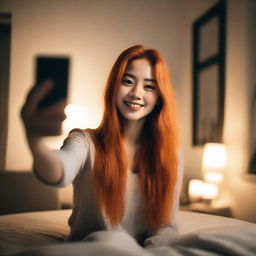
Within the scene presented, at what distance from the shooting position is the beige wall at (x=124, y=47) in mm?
1072

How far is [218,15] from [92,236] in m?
1.10

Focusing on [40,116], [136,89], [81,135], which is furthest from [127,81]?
[40,116]

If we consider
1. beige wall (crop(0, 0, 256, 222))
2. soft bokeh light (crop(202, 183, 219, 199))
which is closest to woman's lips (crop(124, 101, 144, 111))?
beige wall (crop(0, 0, 256, 222))

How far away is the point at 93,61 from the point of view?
1321mm

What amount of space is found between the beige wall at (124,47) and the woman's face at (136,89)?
0.52 m

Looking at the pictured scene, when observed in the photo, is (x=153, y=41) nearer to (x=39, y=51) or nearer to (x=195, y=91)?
(x=195, y=91)

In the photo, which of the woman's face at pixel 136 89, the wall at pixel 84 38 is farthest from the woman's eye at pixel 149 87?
the wall at pixel 84 38

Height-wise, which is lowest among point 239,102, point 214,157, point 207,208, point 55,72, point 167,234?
point 207,208

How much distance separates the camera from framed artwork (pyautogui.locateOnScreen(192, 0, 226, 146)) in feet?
4.00

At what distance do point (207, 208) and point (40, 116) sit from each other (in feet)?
3.40

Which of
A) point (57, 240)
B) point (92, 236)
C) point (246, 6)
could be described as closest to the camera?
point (92, 236)

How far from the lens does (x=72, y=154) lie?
48 cm

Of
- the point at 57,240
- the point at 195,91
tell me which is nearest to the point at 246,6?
the point at 195,91

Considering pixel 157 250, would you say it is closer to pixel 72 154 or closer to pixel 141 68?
pixel 72 154
